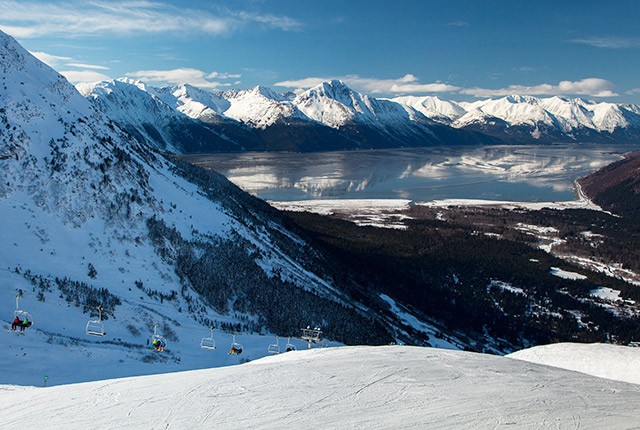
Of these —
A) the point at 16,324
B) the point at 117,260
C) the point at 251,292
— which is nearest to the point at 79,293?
the point at 117,260

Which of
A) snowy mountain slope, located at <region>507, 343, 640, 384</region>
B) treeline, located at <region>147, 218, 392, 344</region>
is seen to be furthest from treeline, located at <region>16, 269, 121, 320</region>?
snowy mountain slope, located at <region>507, 343, 640, 384</region>

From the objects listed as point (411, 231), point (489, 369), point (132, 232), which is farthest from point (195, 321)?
point (411, 231)

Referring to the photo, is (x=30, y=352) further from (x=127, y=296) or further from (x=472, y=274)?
(x=472, y=274)

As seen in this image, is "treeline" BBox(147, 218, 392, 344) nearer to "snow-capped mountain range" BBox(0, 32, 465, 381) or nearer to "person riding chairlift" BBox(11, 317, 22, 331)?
"snow-capped mountain range" BBox(0, 32, 465, 381)

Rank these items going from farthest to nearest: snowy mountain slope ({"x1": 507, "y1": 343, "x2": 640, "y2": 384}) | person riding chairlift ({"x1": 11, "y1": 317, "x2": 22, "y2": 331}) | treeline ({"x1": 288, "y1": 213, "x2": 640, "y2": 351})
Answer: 1. treeline ({"x1": 288, "y1": 213, "x2": 640, "y2": 351})
2. snowy mountain slope ({"x1": 507, "y1": 343, "x2": 640, "y2": 384})
3. person riding chairlift ({"x1": 11, "y1": 317, "x2": 22, "y2": 331})

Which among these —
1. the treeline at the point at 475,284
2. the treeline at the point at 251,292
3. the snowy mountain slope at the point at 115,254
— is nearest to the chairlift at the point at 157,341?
the snowy mountain slope at the point at 115,254

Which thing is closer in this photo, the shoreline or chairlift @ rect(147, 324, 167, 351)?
chairlift @ rect(147, 324, 167, 351)

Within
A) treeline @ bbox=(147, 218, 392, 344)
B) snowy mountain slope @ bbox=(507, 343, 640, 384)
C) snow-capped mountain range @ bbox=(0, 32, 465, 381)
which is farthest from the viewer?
treeline @ bbox=(147, 218, 392, 344)
